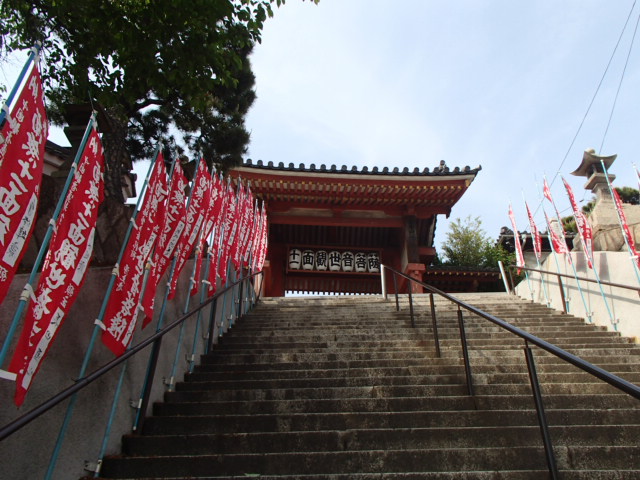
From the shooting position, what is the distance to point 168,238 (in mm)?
4246

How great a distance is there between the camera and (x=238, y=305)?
7520mm

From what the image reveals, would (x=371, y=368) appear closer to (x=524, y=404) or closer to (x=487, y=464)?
(x=524, y=404)

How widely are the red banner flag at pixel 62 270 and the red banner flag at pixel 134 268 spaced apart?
0.44 metres

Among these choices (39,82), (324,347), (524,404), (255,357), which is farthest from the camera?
(324,347)

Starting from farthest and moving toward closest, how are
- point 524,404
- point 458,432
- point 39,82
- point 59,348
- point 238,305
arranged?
point 238,305 → point 524,404 → point 458,432 → point 59,348 → point 39,82

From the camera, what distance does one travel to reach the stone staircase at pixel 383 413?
2920 millimetres

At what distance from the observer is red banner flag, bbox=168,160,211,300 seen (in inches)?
177

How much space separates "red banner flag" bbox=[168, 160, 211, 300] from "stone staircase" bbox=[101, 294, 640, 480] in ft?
3.96

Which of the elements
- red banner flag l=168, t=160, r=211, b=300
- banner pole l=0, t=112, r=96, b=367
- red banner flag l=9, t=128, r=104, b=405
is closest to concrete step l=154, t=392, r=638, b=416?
red banner flag l=168, t=160, r=211, b=300

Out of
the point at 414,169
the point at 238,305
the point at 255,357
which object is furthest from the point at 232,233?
the point at 414,169

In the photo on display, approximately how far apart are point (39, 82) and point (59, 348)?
1.70 m

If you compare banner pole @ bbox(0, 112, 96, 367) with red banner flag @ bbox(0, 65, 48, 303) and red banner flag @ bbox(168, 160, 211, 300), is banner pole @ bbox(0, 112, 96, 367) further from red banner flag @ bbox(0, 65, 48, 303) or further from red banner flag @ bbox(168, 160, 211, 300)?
red banner flag @ bbox(168, 160, 211, 300)

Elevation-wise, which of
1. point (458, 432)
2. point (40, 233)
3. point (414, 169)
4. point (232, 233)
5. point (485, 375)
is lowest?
point (458, 432)

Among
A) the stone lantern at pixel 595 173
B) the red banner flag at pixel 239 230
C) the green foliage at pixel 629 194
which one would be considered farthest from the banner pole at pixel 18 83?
the green foliage at pixel 629 194
